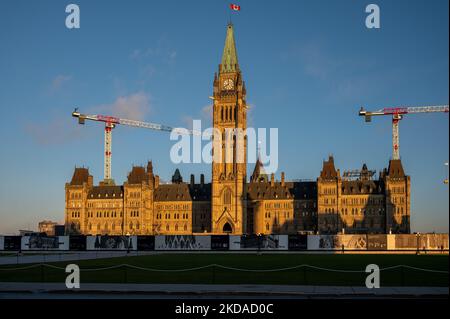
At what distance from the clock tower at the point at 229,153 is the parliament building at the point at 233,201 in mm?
236

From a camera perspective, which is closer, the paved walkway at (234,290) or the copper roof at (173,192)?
the paved walkway at (234,290)

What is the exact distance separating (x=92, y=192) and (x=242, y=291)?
143 metres

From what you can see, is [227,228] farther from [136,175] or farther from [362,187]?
[362,187]

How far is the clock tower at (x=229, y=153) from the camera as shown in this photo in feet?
496

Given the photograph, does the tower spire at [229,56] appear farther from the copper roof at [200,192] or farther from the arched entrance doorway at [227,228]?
the arched entrance doorway at [227,228]

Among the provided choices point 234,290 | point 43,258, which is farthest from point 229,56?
point 234,290

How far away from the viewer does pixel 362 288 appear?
30.5 metres

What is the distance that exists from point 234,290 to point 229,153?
12604cm

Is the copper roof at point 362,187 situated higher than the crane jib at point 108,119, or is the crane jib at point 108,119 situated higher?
the crane jib at point 108,119

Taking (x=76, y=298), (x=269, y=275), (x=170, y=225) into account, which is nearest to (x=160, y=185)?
(x=170, y=225)

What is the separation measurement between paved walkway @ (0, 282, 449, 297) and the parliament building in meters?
117

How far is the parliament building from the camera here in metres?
148

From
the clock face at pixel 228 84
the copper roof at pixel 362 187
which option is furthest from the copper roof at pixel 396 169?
the clock face at pixel 228 84

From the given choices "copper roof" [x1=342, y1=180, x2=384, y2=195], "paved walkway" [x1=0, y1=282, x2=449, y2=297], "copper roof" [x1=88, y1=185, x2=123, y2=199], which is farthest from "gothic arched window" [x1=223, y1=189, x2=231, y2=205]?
"paved walkway" [x1=0, y1=282, x2=449, y2=297]
